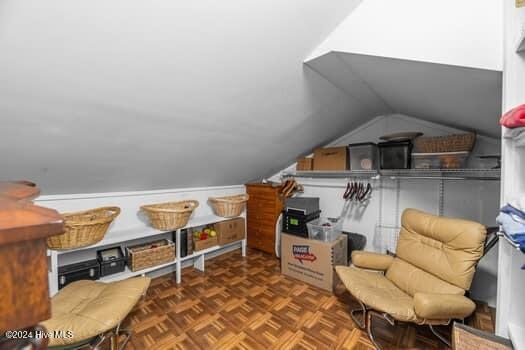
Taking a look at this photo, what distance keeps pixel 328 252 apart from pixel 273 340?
0.95 meters

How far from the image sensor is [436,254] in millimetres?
1701

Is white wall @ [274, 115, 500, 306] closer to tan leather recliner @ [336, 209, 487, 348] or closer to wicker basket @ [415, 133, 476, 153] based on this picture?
wicker basket @ [415, 133, 476, 153]

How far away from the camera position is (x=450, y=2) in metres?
1.02

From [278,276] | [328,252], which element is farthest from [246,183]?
[328,252]

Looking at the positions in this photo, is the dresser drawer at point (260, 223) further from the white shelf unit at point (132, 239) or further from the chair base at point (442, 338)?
the chair base at point (442, 338)

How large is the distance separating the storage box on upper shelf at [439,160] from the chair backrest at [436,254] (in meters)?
0.47

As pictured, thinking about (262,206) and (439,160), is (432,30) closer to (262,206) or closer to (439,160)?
(439,160)

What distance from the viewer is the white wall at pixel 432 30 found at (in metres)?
1.02

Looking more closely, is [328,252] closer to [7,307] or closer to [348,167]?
[348,167]

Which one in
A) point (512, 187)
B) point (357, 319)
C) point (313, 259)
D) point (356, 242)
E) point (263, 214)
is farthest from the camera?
point (263, 214)

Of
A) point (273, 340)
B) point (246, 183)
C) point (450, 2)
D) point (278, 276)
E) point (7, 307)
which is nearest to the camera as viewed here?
point (7, 307)

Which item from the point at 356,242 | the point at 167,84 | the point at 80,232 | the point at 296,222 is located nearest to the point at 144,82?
the point at 167,84

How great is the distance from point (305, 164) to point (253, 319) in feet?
6.14

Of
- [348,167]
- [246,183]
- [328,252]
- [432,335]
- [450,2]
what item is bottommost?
[432,335]
